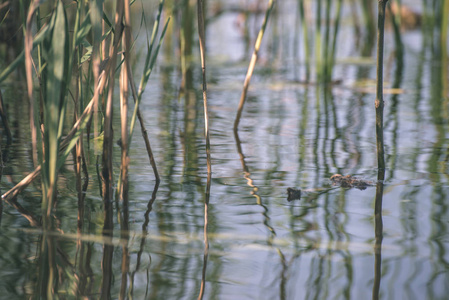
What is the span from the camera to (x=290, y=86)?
2.70 meters

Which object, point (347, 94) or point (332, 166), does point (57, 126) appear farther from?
point (347, 94)

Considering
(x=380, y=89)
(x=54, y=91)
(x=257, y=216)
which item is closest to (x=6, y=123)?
(x=54, y=91)

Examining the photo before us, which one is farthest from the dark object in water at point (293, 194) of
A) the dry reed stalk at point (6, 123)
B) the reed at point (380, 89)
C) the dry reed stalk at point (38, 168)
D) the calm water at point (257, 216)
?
the dry reed stalk at point (6, 123)

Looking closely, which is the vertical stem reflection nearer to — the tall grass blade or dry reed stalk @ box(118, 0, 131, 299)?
dry reed stalk @ box(118, 0, 131, 299)

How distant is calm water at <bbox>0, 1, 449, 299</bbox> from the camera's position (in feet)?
2.67

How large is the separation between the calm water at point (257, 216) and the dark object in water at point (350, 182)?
0.06ft

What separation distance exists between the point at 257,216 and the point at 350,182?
276 mm

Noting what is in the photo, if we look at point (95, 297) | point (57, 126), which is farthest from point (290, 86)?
point (95, 297)

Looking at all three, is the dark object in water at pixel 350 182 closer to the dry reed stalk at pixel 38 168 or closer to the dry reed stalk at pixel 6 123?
the dry reed stalk at pixel 38 168

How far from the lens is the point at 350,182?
49.7 inches

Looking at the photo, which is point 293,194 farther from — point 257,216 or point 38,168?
point 38,168

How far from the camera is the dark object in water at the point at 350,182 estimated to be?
1.26 m

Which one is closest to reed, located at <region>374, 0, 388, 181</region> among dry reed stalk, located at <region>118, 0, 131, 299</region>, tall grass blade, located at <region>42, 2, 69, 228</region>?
dry reed stalk, located at <region>118, 0, 131, 299</region>

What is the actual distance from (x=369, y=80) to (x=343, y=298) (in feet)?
7.15
